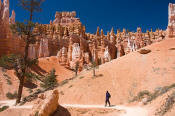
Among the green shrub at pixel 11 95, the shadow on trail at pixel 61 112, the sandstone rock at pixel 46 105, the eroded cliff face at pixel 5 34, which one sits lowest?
the green shrub at pixel 11 95

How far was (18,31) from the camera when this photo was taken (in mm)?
20875

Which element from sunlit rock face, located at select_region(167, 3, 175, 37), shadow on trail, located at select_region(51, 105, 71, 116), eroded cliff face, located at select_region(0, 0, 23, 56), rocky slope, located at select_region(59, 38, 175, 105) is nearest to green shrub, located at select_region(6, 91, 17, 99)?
rocky slope, located at select_region(59, 38, 175, 105)

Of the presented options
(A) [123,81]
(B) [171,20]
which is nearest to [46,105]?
(A) [123,81]

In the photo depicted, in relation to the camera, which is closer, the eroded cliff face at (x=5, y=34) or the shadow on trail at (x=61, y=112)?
the shadow on trail at (x=61, y=112)

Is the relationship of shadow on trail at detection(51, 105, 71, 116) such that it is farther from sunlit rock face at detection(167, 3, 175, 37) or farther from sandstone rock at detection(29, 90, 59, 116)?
sunlit rock face at detection(167, 3, 175, 37)

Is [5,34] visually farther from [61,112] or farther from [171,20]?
[171,20]

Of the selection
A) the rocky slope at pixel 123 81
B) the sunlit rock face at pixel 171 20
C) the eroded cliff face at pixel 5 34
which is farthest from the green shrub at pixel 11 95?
the sunlit rock face at pixel 171 20

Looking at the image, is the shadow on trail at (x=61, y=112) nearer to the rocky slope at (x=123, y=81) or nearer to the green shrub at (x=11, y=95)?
the rocky slope at (x=123, y=81)

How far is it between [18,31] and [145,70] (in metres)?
20.4

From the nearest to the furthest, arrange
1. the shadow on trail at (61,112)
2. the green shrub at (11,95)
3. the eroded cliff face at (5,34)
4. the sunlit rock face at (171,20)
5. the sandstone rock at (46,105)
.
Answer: the sandstone rock at (46,105) → the shadow on trail at (61,112) → the green shrub at (11,95) → the eroded cliff face at (5,34) → the sunlit rock face at (171,20)

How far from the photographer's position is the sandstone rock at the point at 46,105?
479 inches

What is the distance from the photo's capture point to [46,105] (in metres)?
12.3

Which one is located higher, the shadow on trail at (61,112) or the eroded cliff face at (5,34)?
the eroded cliff face at (5,34)

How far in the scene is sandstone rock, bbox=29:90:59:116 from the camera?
12.2 m
